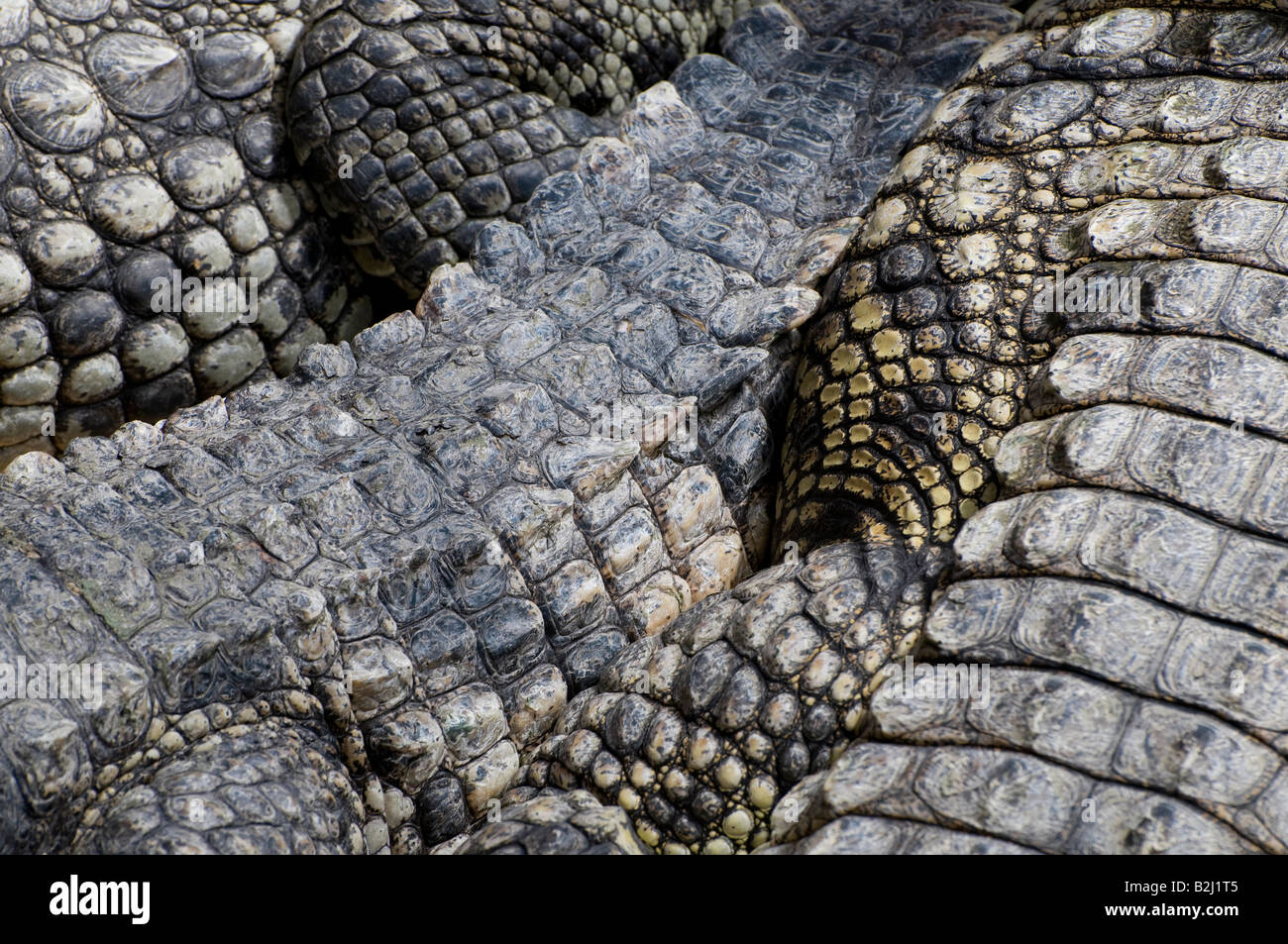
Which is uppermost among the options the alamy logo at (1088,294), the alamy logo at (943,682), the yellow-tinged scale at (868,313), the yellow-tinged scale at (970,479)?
the alamy logo at (1088,294)

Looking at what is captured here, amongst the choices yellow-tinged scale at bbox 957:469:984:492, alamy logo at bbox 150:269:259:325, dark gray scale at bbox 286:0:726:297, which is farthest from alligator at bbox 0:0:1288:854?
dark gray scale at bbox 286:0:726:297

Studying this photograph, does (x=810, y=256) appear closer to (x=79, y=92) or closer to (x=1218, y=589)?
(x=1218, y=589)

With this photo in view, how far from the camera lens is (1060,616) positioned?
171cm

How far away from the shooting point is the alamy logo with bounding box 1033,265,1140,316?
195 cm

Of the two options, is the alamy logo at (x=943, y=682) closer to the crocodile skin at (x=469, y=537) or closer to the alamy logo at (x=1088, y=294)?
the crocodile skin at (x=469, y=537)

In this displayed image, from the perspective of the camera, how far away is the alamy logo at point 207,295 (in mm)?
2705

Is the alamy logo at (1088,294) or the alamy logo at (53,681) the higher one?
the alamy logo at (1088,294)

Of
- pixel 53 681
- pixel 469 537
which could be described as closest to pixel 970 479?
pixel 469 537

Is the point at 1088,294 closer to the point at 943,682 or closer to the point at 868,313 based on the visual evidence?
the point at 868,313

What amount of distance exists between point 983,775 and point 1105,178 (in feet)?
3.57

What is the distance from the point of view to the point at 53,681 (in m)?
1.70
